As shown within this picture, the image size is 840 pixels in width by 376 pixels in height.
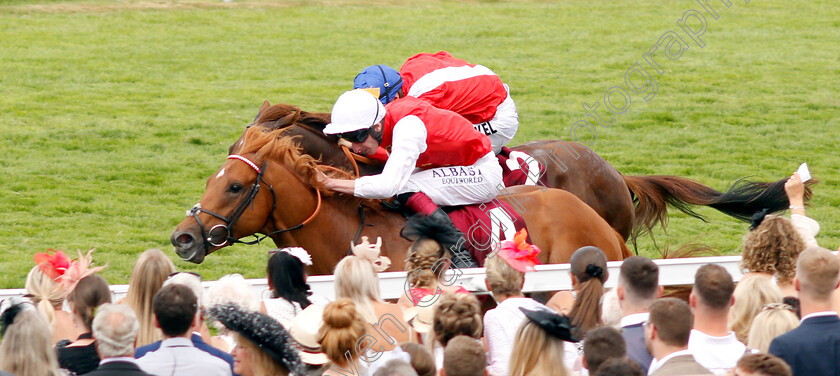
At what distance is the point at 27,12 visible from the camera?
17203 mm

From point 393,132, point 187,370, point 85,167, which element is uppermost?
point 393,132

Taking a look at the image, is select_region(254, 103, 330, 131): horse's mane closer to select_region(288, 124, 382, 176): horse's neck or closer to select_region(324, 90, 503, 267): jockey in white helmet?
select_region(288, 124, 382, 176): horse's neck

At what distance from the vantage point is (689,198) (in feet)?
24.1

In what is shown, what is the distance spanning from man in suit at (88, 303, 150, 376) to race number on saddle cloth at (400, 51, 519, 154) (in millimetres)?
3493

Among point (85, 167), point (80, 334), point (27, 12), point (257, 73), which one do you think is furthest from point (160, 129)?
point (80, 334)

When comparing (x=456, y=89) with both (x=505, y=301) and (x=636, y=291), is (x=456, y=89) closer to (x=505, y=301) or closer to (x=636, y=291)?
(x=505, y=301)

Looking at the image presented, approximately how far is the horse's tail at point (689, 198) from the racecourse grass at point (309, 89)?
1248 millimetres

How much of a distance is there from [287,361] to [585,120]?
9.96 meters

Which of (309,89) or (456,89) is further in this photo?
(309,89)

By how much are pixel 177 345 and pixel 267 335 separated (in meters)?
0.32

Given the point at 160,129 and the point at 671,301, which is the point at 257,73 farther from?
the point at 671,301

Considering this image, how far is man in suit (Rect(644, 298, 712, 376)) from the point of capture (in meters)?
3.21

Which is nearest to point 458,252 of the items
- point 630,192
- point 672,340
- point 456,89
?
point 456,89

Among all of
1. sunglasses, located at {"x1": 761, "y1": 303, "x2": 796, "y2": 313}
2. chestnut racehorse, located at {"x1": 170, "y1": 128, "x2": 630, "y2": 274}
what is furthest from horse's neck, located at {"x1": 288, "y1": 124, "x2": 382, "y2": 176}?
sunglasses, located at {"x1": 761, "y1": 303, "x2": 796, "y2": 313}
